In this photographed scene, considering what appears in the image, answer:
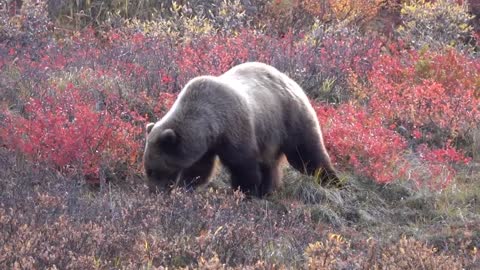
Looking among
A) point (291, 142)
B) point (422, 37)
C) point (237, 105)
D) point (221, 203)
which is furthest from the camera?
point (422, 37)

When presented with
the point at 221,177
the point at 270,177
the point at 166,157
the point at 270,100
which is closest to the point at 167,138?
the point at 166,157

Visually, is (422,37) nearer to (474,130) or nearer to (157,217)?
(474,130)

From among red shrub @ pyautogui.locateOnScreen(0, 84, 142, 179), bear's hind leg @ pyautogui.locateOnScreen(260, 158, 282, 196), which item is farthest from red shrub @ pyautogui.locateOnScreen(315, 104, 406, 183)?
red shrub @ pyautogui.locateOnScreen(0, 84, 142, 179)

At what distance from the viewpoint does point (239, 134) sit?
7.84 metres

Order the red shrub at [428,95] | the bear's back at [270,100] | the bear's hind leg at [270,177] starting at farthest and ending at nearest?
the red shrub at [428,95]
the bear's hind leg at [270,177]
the bear's back at [270,100]

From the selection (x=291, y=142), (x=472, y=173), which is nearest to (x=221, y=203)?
(x=291, y=142)

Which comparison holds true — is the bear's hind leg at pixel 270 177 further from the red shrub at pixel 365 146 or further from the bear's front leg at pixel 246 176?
the red shrub at pixel 365 146

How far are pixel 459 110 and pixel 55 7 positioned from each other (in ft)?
23.9

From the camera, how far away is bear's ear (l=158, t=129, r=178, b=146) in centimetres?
746

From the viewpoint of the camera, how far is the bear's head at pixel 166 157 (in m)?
7.59

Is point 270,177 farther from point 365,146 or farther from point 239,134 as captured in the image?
point 365,146

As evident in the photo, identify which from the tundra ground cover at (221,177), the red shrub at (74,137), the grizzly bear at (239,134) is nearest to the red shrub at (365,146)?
the tundra ground cover at (221,177)

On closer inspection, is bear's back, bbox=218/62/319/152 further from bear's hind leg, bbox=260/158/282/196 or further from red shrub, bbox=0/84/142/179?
red shrub, bbox=0/84/142/179

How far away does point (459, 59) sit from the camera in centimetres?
1220
